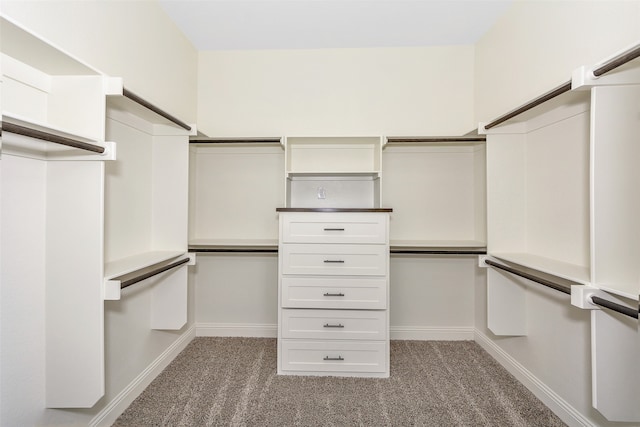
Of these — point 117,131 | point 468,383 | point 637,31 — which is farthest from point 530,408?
point 117,131

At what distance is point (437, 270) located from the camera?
2.82 metres

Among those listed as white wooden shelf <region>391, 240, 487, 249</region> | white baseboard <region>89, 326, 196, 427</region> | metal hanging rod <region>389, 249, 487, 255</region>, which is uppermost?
white wooden shelf <region>391, 240, 487, 249</region>

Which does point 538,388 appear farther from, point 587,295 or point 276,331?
point 276,331

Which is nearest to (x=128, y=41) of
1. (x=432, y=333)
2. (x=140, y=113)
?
(x=140, y=113)

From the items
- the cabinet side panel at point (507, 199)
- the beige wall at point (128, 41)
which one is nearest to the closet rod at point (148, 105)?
the beige wall at point (128, 41)

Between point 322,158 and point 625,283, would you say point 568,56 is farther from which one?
point 322,158

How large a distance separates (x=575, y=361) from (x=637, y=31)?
1562 millimetres

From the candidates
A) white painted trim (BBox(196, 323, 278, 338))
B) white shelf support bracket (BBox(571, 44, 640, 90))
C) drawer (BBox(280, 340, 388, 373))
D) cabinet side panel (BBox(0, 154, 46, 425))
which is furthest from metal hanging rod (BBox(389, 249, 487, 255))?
cabinet side panel (BBox(0, 154, 46, 425))

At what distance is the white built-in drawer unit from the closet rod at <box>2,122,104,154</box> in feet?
3.74

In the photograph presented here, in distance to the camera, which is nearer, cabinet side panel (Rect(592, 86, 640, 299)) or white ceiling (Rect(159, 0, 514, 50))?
cabinet side panel (Rect(592, 86, 640, 299))

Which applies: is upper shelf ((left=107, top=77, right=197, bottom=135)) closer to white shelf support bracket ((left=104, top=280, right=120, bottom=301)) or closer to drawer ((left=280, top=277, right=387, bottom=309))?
white shelf support bracket ((left=104, top=280, right=120, bottom=301))

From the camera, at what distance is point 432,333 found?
2.79 meters

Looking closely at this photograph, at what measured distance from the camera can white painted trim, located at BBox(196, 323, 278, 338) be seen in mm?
2834

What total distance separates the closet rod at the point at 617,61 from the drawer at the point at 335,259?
4.49 feet
